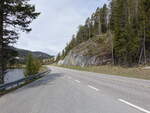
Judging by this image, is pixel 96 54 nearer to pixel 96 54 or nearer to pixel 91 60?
pixel 96 54

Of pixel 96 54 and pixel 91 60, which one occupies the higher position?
pixel 96 54

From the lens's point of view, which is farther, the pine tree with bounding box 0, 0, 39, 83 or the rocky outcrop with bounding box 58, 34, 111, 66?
the rocky outcrop with bounding box 58, 34, 111, 66

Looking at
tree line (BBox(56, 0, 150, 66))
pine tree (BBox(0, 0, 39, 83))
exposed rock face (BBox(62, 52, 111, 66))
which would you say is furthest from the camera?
exposed rock face (BBox(62, 52, 111, 66))

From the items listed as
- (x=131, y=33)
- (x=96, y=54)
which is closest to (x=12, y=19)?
(x=131, y=33)

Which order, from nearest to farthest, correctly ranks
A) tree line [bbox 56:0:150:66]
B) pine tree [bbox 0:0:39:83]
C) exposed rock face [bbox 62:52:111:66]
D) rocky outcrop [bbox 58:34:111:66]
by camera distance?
pine tree [bbox 0:0:39:83] → tree line [bbox 56:0:150:66] → exposed rock face [bbox 62:52:111:66] → rocky outcrop [bbox 58:34:111:66]

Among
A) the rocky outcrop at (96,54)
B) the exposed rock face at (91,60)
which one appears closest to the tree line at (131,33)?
the exposed rock face at (91,60)

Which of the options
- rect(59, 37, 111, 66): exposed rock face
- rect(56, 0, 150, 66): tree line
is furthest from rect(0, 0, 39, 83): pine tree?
rect(59, 37, 111, 66): exposed rock face

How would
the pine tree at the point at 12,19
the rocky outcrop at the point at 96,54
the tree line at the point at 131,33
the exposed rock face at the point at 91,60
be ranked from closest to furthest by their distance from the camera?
the pine tree at the point at 12,19 → the tree line at the point at 131,33 → the exposed rock face at the point at 91,60 → the rocky outcrop at the point at 96,54

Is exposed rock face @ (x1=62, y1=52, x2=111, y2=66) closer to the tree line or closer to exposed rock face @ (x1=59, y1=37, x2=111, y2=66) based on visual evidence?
exposed rock face @ (x1=59, y1=37, x2=111, y2=66)

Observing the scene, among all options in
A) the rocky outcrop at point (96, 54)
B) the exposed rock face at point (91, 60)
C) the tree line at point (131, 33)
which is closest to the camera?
the tree line at point (131, 33)

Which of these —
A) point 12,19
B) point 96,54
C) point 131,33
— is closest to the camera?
point 12,19

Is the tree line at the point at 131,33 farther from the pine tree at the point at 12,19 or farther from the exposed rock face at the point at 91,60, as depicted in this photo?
the pine tree at the point at 12,19

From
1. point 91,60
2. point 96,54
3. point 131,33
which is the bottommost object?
point 91,60

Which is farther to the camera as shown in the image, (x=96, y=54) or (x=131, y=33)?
(x=96, y=54)
